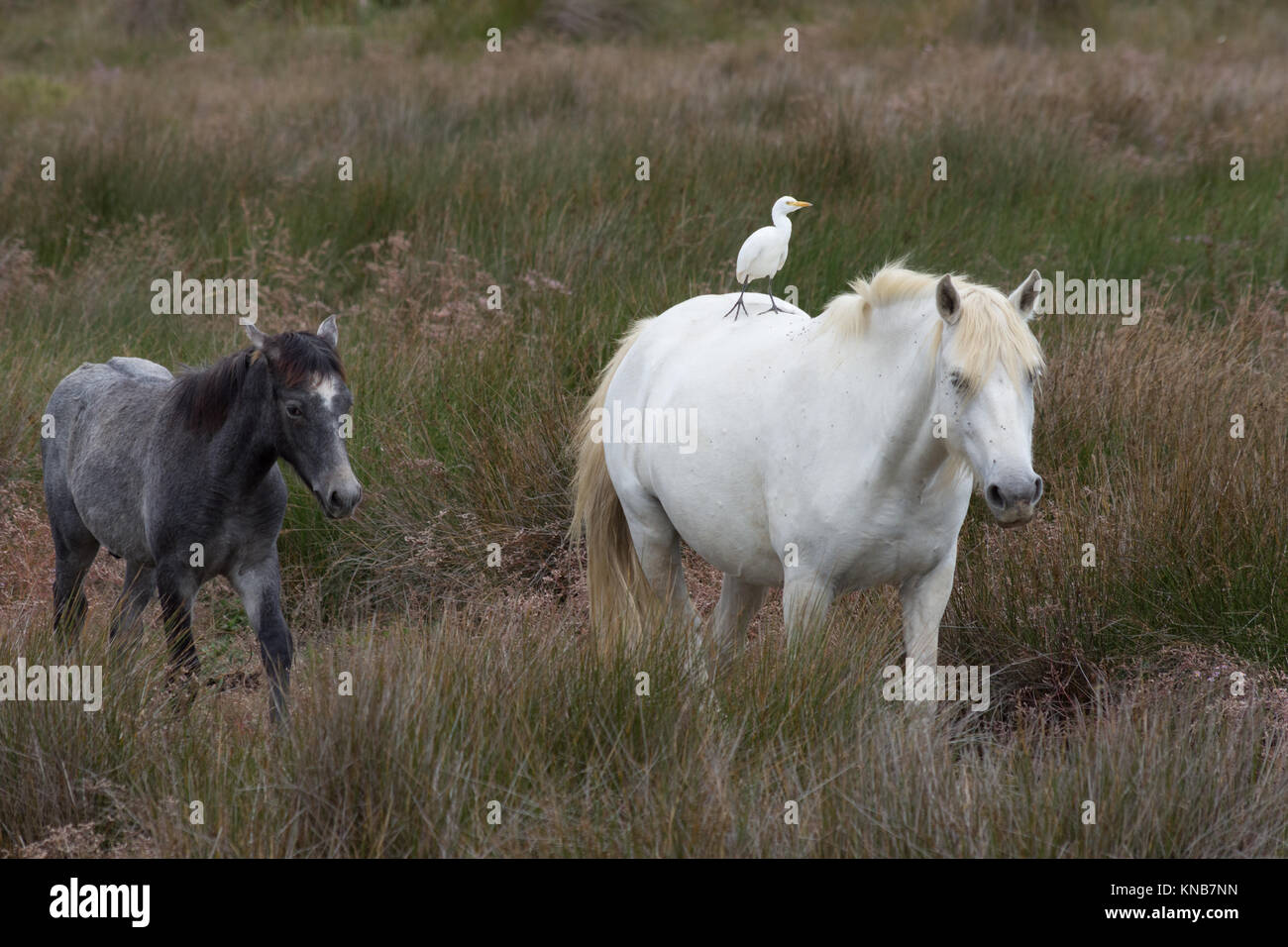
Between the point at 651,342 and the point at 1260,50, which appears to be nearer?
the point at 651,342

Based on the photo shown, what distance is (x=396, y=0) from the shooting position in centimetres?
2200

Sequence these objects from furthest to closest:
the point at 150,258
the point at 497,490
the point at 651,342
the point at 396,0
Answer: the point at 396,0, the point at 150,258, the point at 497,490, the point at 651,342

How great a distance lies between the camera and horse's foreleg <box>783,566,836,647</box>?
397cm

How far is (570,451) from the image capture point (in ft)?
18.9

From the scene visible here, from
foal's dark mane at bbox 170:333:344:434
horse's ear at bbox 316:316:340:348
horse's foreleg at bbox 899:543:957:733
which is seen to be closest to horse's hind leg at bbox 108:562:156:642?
foal's dark mane at bbox 170:333:344:434

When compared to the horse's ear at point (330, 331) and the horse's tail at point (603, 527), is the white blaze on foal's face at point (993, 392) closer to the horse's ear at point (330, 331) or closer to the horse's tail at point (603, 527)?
the horse's tail at point (603, 527)

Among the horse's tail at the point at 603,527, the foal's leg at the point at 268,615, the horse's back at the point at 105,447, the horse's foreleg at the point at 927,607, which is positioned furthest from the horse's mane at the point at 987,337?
the horse's back at the point at 105,447

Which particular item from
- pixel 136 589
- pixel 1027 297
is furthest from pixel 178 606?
pixel 1027 297

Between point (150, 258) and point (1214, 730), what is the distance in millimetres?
7234

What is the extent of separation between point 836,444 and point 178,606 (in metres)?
2.05

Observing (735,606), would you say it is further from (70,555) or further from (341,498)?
(70,555)

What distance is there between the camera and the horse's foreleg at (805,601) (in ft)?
13.0

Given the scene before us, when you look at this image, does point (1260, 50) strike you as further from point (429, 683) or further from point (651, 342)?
point (429, 683)
